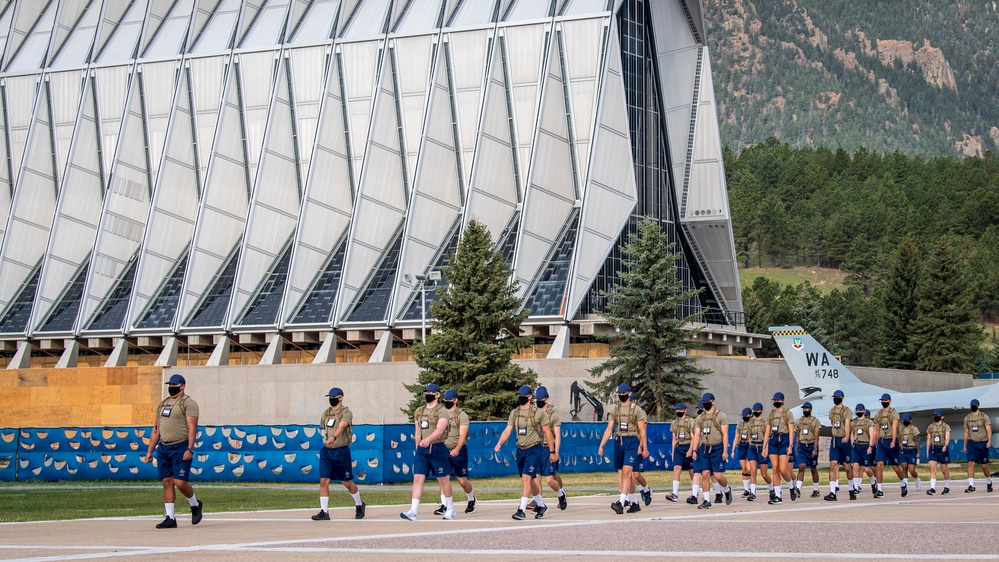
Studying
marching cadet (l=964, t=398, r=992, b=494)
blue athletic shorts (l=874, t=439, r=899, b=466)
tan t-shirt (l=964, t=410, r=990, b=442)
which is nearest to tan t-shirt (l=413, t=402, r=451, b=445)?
blue athletic shorts (l=874, t=439, r=899, b=466)

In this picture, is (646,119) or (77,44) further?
(77,44)

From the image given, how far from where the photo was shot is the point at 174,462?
59.9 ft

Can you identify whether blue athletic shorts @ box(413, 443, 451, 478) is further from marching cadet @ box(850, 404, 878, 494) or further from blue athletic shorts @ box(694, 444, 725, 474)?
marching cadet @ box(850, 404, 878, 494)

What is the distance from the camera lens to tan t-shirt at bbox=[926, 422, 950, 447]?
30453 millimetres

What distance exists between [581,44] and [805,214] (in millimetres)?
118909

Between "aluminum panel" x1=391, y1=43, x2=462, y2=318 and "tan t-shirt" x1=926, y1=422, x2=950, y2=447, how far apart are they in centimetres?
3307

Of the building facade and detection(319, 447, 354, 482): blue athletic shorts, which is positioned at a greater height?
the building facade

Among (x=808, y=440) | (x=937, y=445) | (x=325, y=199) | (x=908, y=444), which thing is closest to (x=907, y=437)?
(x=908, y=444)

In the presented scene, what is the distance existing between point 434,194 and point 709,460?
1576 inches

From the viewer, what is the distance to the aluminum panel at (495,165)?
60.5m

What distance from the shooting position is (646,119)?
63.4m

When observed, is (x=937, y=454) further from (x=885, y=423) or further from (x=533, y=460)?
(x=533, y=460)

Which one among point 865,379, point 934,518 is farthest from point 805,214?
point 934,518

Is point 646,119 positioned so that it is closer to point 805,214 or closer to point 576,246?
point 576,246
